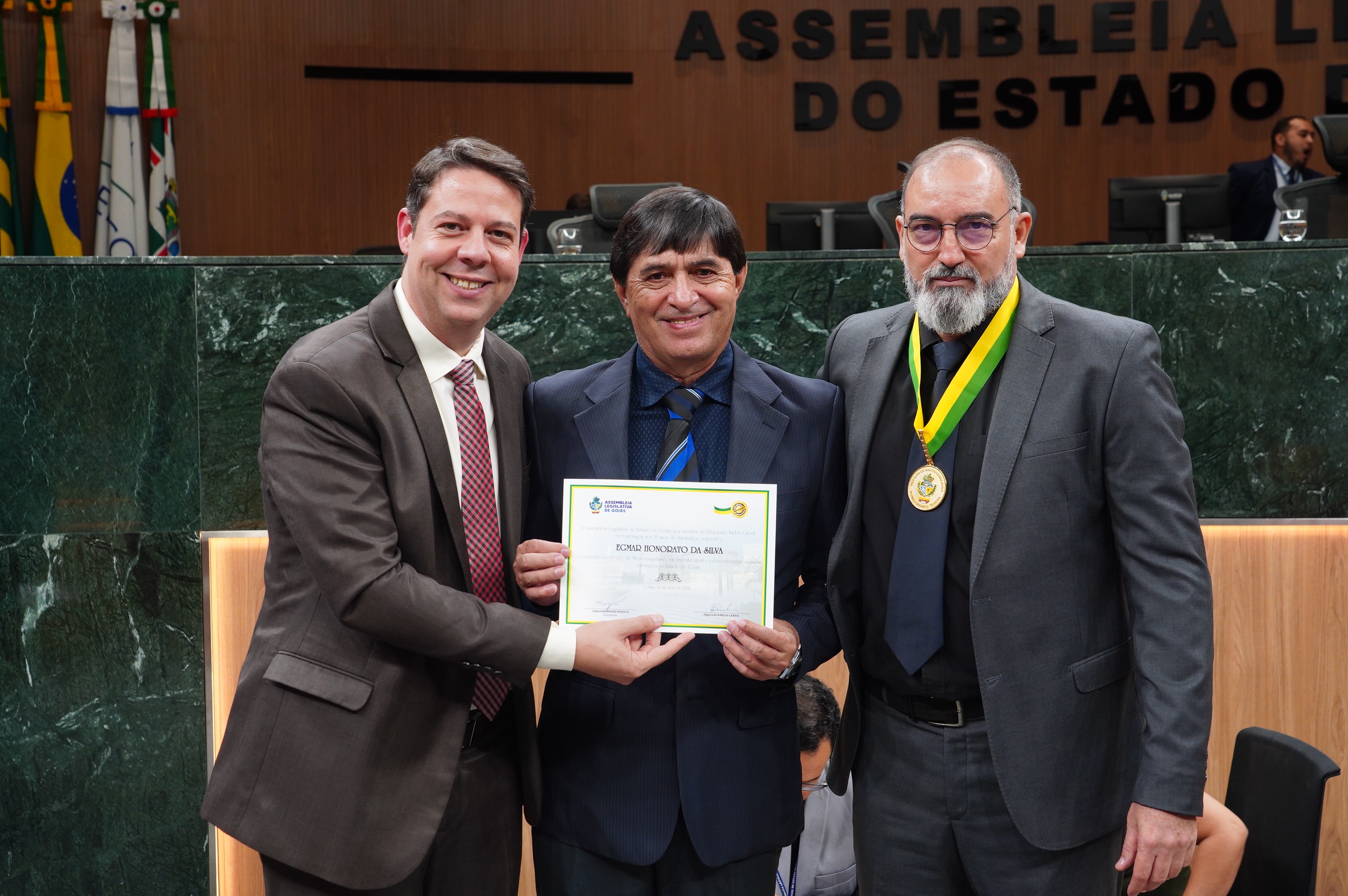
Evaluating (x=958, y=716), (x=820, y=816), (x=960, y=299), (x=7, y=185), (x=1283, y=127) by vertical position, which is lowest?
(x=820, y=816)

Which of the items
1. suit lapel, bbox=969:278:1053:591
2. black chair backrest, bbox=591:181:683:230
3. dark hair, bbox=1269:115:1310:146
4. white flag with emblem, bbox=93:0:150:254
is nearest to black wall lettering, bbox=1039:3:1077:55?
dark hair, bbox=1269:115:1310:146

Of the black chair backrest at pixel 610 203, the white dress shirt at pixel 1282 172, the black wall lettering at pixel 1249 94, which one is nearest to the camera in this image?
the black chair backrest at pixel 610 203

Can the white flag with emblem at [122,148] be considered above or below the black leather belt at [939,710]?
above

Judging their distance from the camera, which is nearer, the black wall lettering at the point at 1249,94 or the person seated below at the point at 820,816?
the person seated below at the point at 820,816

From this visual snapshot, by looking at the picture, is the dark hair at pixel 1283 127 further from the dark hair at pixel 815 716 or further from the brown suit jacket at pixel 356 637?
the brown suit jacket at pixel 356 637

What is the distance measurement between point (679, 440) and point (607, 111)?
6.58 metres

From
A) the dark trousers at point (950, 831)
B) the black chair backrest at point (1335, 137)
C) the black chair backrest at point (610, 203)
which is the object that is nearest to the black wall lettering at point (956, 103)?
the black chair backrest at point (1335, 137)

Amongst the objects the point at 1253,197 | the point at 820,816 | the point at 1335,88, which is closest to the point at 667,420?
the point at 820,816

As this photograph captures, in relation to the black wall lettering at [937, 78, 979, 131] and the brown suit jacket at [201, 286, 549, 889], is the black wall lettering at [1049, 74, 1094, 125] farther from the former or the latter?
the brown suit jacket at [201, 286, 549, 889]

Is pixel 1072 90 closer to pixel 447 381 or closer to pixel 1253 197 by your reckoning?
pixel 1253 197

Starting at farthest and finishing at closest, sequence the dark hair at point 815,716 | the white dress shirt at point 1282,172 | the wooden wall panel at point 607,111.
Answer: the wooden wall panel at point 607,111 → the white dress shirt at point 1282,172 → the dark hair at point 815,716

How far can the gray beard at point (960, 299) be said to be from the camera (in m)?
1.88

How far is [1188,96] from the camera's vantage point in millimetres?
7836

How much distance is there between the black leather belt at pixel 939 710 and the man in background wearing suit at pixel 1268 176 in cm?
541
